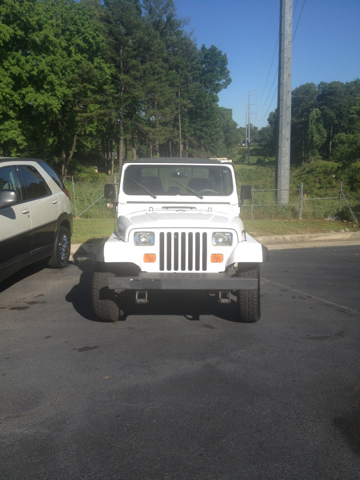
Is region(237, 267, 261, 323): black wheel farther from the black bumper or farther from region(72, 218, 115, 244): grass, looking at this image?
region(72, 218, 115, 244): grass

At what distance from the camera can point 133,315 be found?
548cm

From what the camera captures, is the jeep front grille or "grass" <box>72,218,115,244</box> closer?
the jeep front grille

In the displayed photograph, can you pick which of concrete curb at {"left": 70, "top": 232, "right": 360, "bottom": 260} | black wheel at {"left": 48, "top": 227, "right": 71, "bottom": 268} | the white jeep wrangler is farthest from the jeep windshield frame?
concrete curb at {"left": 70, "top": 232, "right": 360, "bottom": 260}

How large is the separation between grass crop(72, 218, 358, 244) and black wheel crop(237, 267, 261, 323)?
643 centimetres

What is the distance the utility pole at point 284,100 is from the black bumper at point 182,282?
45.0 feet

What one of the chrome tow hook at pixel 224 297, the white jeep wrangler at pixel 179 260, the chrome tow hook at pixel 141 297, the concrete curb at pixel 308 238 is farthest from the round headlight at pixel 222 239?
the concrete curb at pixel 308 238

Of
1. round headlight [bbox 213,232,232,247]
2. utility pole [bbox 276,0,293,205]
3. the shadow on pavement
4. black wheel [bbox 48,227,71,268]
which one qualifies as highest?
utility pole [bbox 276,0,293,205]

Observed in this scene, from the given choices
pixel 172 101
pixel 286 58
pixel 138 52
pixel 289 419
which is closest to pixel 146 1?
pixel 172 101

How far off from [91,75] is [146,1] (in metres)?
33.5

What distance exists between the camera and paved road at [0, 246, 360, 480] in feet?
8.45

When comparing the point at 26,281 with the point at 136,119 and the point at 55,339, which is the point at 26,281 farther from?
the point at 136,119

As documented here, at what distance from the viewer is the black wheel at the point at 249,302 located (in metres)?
4.80

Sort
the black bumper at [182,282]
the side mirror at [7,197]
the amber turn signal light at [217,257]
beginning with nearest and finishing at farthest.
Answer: the black bumper at [182,282] → the amber turn signal light at [217,257] → the side mirror at [7,197]

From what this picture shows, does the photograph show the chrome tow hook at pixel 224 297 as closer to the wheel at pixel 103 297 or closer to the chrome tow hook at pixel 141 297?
the chrome tow hook at pixel 141 297
